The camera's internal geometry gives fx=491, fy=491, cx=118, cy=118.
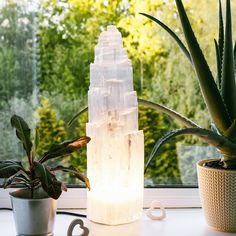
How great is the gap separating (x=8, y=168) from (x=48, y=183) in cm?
10

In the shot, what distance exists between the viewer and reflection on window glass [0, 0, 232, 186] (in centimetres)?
139

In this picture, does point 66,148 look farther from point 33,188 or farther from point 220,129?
point 220,129

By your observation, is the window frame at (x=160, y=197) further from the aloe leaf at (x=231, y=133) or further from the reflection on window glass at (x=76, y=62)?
the aloe leaf at (x=231, y=133)

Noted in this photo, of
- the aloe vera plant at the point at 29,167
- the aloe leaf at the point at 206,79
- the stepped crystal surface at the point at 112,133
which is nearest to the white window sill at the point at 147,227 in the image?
the stepped crystal surface at the point at 112,133

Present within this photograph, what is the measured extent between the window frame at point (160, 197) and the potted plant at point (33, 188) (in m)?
0.26

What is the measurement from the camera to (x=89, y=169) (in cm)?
119

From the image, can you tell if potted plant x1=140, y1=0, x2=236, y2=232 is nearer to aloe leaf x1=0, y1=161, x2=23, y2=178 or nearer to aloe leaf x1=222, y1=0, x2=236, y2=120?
aloe leaf x1=222, y1=0, x2=236, y2=120

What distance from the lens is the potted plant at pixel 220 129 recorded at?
3.65 feet

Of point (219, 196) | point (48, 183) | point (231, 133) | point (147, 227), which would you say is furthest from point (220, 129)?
point (48, 183)

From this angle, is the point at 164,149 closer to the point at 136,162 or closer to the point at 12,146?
the point at 136,162

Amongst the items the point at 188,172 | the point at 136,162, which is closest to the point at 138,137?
the point at 136,162

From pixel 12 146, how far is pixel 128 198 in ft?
1.39

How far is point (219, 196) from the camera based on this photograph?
3.78 ft

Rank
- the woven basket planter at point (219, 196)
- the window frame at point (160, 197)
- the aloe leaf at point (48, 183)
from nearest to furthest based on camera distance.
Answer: the aloe leaf at point (48, 183) → the woven basket planter at point (219, 196) → the window frame at point (160, 197)
